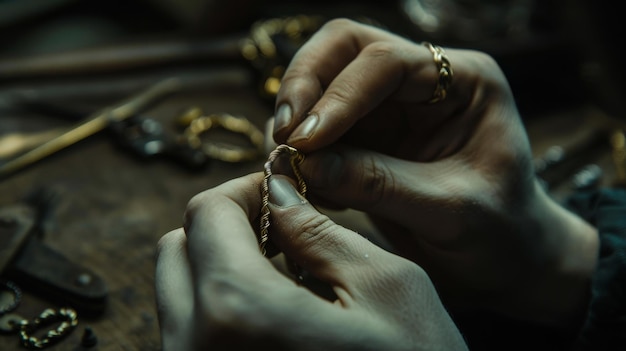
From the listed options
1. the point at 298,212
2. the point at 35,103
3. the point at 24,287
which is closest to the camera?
the point at 298,212

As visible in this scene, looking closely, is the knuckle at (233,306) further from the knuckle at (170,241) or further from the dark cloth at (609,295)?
the dark cloth at (609,295)

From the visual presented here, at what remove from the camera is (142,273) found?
1068 mm

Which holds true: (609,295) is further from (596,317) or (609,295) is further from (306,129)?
(306,129)

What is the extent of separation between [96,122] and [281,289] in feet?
Result: 2.94

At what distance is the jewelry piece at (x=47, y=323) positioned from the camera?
90 cm

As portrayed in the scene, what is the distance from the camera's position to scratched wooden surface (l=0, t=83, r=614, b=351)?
0.97 m

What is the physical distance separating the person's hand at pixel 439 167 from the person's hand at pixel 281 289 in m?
0.14

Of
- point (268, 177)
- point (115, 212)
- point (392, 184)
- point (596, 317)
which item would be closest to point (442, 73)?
point (392, 184)

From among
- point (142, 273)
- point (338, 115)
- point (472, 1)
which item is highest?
point (338, 115)

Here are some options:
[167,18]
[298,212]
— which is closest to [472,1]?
[167,18]

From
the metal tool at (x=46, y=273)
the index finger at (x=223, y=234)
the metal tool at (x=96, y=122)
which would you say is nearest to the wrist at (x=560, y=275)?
the index finger at (x=223, y=234)

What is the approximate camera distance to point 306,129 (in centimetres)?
84

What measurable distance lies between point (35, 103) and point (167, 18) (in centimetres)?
63

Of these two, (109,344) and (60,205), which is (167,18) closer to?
(60,205)
